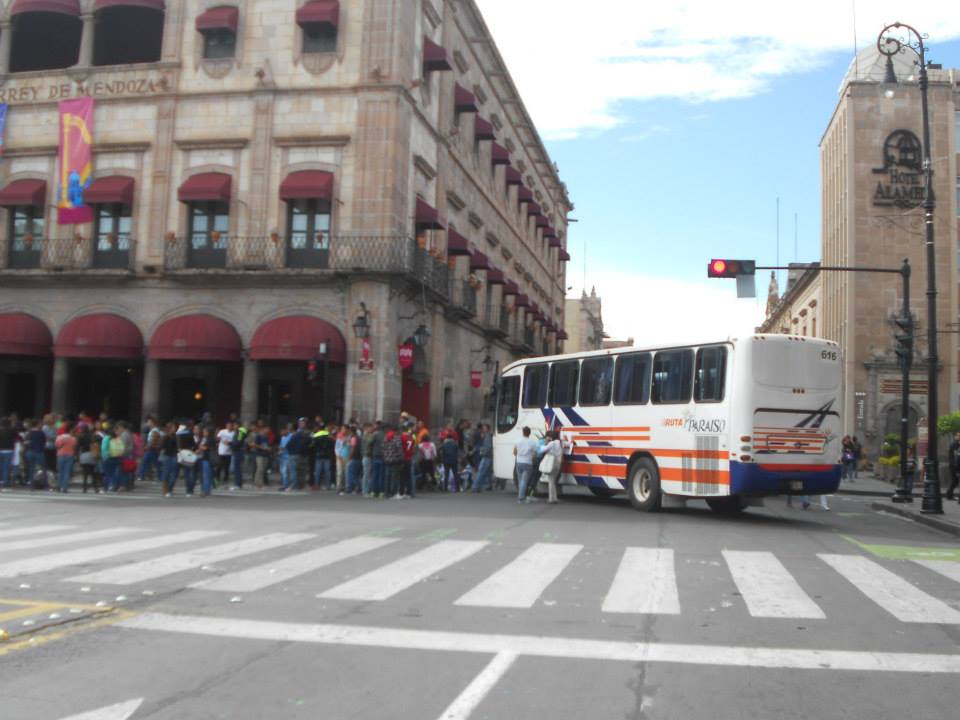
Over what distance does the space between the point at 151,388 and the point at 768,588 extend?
77.7 feet

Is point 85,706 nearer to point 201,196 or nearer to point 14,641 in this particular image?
point 14,641

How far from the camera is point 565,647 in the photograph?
22.5 feet

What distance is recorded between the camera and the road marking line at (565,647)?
6.49 metres

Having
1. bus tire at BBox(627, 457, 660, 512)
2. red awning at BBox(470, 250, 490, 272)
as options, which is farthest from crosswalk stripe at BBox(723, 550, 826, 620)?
red awning at BBox(470, 250, 490, 272)

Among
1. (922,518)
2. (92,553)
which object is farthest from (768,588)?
(922,518)

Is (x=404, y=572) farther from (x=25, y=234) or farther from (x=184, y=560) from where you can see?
(x=25, y=234)

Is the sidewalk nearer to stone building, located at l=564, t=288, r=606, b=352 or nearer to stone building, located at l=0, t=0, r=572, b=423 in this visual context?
stone building, located at l=0, t=0, r=572, b=423

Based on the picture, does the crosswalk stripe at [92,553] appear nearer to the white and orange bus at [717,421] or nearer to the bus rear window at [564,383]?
the white and orange bus at [717,421]

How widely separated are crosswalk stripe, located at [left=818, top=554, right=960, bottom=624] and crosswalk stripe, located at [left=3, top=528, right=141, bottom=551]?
9.31m

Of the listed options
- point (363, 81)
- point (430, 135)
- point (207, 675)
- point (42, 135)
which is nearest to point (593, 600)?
point (207, 675)

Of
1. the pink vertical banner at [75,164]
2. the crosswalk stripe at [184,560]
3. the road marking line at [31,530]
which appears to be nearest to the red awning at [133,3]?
the pink vertical banner at [75,164]

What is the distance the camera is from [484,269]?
127ft

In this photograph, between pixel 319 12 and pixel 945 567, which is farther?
pixel 319 12

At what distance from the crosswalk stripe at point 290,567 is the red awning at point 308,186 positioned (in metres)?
17.2
